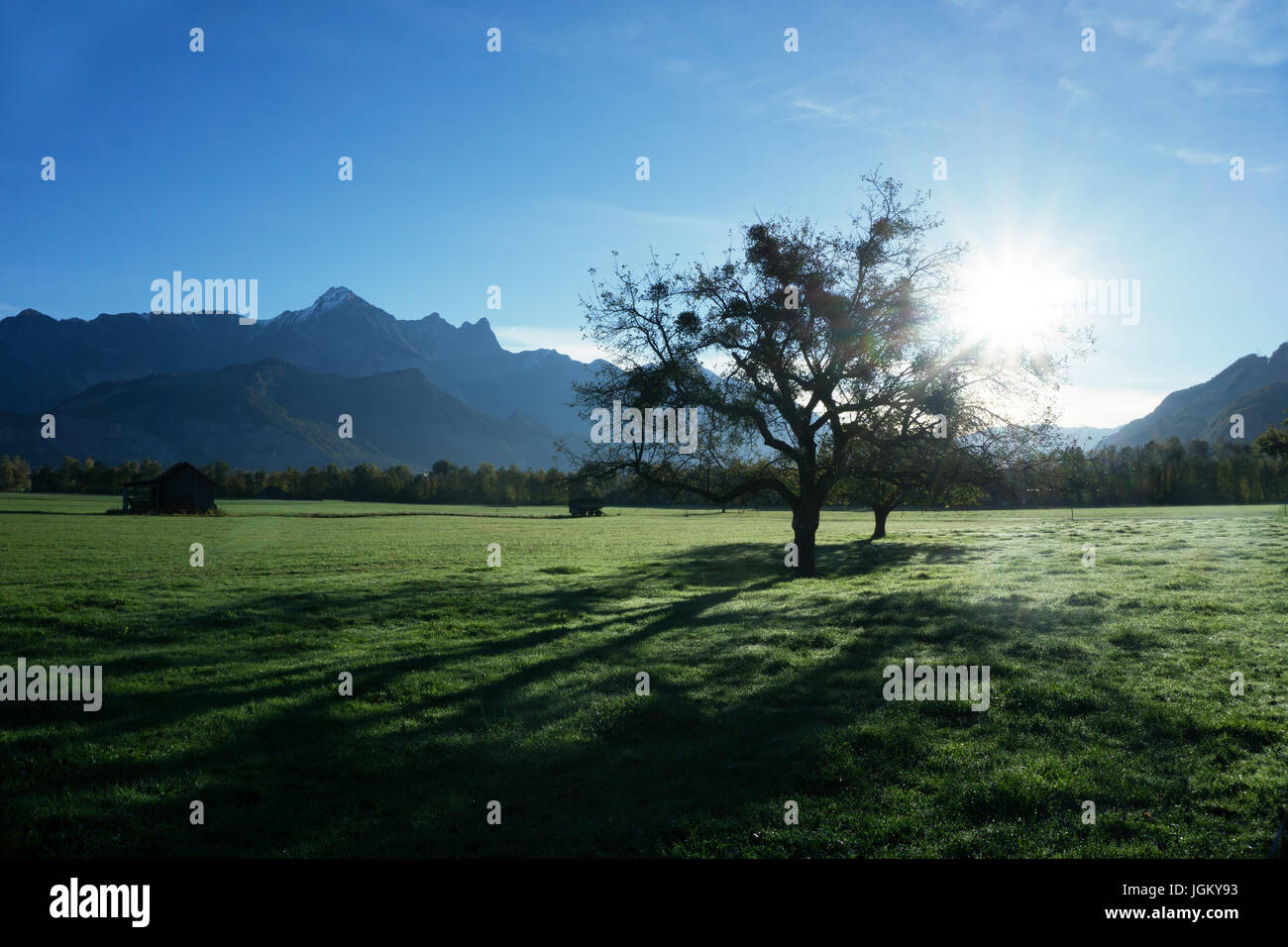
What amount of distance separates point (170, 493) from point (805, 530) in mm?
100920

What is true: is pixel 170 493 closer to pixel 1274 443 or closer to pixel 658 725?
pixel 658 725

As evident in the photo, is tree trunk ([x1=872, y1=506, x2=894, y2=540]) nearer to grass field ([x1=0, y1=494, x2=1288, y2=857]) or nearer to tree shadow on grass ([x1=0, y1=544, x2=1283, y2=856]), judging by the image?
grass field ([x1=0, y1=494, x2=1288, y2=857])

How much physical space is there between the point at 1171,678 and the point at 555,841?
38.8ft

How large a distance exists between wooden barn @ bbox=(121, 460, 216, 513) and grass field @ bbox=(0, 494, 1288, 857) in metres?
85.5

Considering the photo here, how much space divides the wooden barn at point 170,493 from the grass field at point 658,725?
85526 mm

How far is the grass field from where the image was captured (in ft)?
26.0

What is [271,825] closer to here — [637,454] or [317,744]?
[317,744]

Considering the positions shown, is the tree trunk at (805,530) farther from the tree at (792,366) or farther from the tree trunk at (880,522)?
the tree trunk at (880,522)

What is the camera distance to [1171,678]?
12750 mm

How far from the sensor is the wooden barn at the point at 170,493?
9825 centimetres

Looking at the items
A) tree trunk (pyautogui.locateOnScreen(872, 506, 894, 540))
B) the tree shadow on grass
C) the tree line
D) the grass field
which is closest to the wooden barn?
the tree line
